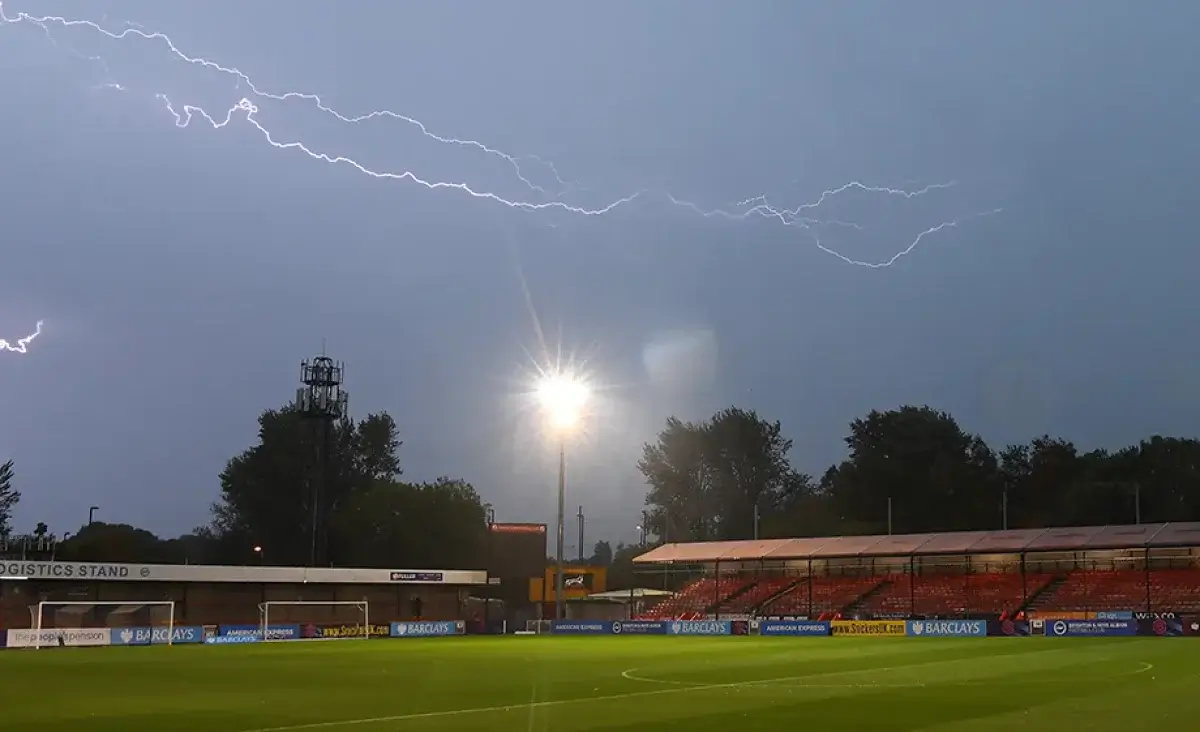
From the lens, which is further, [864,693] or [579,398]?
[579,398]

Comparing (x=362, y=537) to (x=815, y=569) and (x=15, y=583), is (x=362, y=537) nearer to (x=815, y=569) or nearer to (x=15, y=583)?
(x=815, y=569)

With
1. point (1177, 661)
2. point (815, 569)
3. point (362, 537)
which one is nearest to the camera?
point (1177, 661)

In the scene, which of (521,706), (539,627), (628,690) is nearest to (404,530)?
(539,627)

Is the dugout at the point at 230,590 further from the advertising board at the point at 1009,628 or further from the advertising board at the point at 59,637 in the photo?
the advertising board at the point at 1009,628

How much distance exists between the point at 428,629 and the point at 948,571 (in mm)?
32467

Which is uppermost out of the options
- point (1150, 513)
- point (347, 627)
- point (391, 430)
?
point (391, 430)

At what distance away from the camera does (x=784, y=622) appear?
60531mm

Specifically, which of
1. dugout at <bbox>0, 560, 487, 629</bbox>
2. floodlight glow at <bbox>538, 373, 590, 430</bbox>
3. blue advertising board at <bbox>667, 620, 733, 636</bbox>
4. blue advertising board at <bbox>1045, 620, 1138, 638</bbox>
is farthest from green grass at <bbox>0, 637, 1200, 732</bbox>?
blue advertising board at <bbox>667, 620, 733, 636</bbox>

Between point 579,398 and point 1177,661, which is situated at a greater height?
point 579,398

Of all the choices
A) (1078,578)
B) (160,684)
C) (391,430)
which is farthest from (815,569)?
(391,430)

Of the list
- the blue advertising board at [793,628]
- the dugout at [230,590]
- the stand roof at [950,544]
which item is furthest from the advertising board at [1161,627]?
the dugout at [230,590]

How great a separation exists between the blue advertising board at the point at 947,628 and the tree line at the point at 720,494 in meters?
38.1

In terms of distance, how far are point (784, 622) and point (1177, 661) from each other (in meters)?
28.5

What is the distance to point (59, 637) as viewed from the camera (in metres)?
53.6
